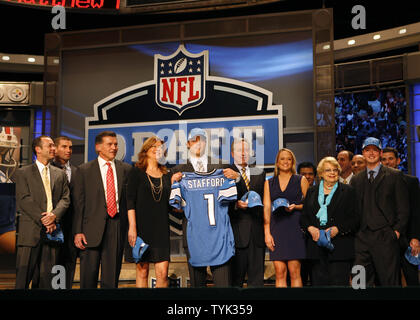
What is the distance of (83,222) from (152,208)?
0.77 metres

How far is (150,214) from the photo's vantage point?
A: 15.2ft

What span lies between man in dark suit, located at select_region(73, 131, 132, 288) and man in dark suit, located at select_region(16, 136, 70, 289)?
0.62ft

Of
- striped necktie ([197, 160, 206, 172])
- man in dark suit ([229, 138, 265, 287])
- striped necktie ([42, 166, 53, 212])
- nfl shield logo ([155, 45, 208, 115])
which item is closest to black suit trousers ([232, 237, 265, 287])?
man in dark suit ([229, 138, 265, 287])

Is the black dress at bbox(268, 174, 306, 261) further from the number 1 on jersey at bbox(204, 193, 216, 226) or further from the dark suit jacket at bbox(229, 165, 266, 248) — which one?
the number 1 on jersey at bbox(204, 193, 216, 226)

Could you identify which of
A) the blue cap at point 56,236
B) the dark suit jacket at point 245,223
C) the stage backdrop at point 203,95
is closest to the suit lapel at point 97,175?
the blue cap at point 56,236

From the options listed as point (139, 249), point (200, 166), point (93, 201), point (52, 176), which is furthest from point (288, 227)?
point (52, 176)

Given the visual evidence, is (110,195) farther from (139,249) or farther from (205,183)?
(205,183)

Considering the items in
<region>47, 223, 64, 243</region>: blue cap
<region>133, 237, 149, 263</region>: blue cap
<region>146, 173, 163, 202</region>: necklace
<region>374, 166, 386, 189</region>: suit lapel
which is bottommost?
<region>133, 237, 149, 263</region>: blue cap

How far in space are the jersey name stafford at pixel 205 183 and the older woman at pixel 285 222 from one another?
0.56m

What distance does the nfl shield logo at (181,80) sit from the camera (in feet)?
24.9

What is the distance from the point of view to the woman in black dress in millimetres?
4566

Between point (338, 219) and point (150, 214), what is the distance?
1.70 m

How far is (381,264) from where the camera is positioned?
4.63 m
